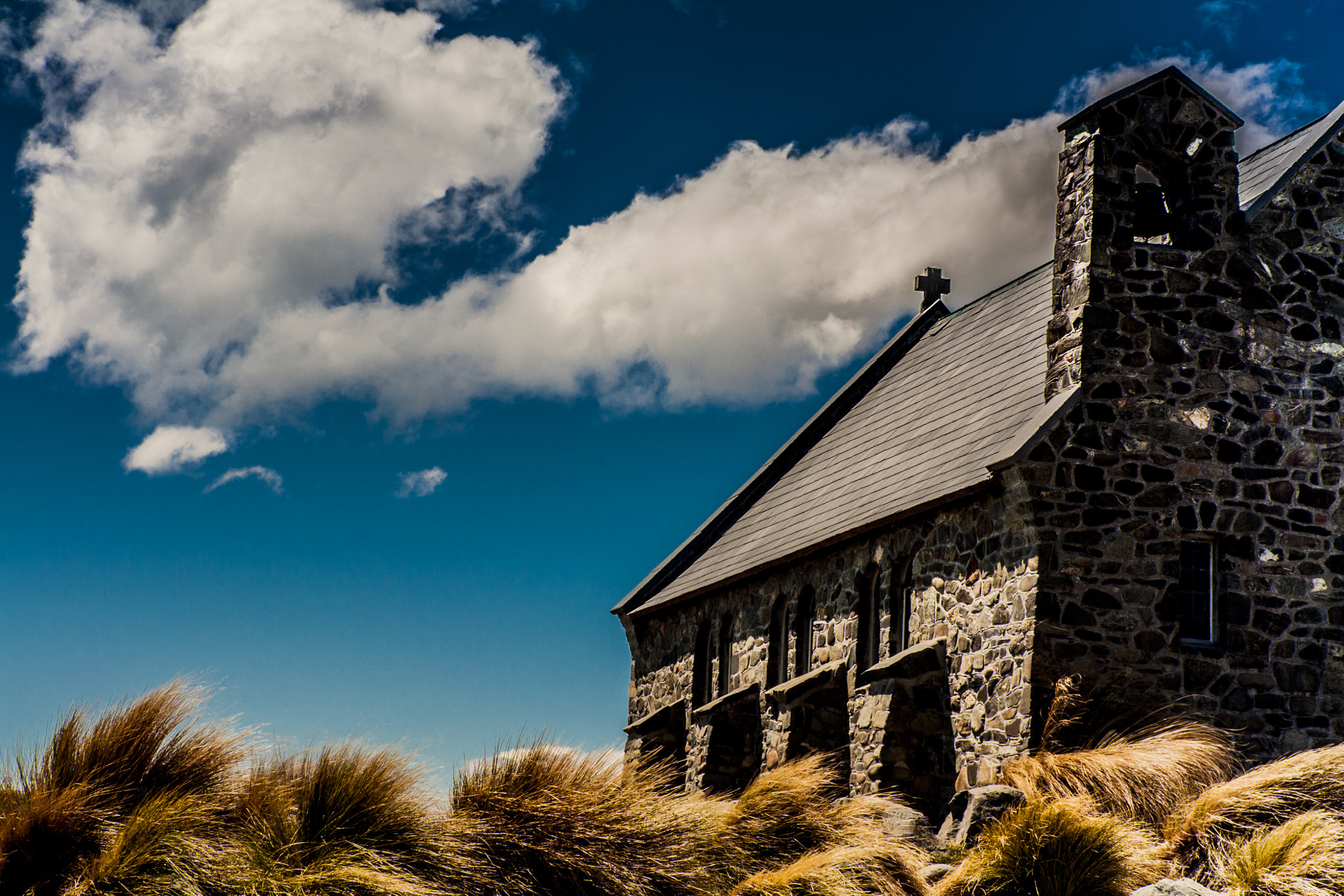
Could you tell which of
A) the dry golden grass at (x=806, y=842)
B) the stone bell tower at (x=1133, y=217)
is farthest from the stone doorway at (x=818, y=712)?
the stone bell tower at (x=1133, y=217)

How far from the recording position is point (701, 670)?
24.3 meters

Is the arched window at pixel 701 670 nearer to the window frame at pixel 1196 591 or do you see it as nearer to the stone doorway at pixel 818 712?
the stone doorway at pixel 818 712

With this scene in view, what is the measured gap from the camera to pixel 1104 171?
56.1 feet

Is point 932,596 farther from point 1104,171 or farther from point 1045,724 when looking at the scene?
point 1104,171

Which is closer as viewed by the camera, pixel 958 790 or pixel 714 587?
pixel 958 790

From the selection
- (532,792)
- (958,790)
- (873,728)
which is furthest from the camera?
(873,728)

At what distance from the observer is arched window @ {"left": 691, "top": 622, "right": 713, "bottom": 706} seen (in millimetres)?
24031

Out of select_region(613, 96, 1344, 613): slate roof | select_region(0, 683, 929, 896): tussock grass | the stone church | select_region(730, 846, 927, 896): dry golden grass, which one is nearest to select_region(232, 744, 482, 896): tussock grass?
select_region(0, 683, 929, 896): tussock grass

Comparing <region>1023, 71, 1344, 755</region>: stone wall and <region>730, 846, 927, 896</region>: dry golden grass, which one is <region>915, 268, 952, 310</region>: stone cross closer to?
<region>1023, 71, 1344, 755</region>: stone wall

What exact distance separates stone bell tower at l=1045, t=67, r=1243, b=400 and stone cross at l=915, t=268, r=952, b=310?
10.8 metres

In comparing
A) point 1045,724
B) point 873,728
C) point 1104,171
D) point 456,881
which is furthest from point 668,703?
point 456,881

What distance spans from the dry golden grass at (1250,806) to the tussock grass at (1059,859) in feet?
0.99

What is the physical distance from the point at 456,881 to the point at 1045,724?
300 inches

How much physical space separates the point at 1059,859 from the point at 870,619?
25.9 ft
